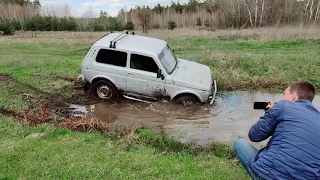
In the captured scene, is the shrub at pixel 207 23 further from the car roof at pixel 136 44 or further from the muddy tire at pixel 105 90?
the muddy tire at pixel 105 90

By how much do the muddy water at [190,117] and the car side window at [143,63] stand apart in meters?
0.99

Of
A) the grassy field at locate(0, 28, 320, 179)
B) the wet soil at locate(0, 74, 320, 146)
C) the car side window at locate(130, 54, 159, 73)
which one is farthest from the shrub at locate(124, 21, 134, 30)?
the car side window at locate(130, 54, 159, 73)

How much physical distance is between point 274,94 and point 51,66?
345 inches

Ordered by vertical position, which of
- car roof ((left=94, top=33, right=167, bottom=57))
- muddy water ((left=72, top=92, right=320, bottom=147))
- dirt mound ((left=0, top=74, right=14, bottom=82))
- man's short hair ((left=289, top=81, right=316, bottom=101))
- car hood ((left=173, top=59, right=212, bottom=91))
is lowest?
muddy water ((left=72, top=92, right=320, bottom=147))

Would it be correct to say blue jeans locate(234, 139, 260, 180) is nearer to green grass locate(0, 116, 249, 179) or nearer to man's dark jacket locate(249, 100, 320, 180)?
man's dark jacket locate(249, 100, 320, 180)

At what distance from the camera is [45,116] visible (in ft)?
26.3

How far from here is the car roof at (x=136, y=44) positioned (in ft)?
30.4

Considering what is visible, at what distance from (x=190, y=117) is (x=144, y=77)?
1698 mm

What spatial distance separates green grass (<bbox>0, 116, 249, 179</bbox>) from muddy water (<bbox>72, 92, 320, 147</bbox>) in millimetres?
1384

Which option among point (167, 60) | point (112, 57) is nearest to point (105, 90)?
point (112, 57)

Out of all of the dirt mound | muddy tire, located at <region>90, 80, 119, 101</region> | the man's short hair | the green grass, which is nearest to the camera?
the man's short hair

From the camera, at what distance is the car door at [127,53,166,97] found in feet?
30.0

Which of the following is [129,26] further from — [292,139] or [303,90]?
[292,139]

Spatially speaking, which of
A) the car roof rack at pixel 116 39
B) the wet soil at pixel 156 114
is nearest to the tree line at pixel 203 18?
the wet soil at pixel 156 114
